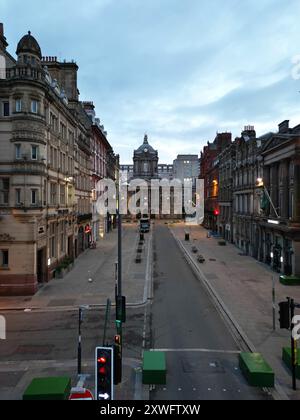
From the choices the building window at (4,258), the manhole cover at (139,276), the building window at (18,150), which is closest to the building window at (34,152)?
the building window at (18,150)

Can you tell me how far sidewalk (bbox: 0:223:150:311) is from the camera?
24014 mm

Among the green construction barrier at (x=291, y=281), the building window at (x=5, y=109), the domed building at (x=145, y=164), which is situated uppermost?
the domed building at (x=145, y=164)

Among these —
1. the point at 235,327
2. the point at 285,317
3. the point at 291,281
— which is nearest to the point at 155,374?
the point at 285,317

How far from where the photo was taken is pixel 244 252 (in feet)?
153

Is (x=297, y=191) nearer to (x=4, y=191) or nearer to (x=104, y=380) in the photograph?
(x=4, y=191)

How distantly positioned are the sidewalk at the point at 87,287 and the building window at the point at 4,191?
740cm

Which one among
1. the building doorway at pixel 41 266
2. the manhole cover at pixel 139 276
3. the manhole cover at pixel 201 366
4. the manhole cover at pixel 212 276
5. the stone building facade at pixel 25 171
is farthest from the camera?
the manhole cover at pixel 139 276

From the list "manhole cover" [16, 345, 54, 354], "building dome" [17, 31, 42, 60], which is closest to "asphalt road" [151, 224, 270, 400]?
"manhole cover" [16, 345, 54, 354]

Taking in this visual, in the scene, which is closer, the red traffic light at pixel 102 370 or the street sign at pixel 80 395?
the red traffic light at pixel 102 370

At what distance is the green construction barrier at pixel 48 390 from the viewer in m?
11.3

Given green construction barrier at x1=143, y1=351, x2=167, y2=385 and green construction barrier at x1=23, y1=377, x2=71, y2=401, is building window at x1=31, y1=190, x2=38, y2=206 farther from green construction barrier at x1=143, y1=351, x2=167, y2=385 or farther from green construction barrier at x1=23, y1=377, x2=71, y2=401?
green construction barrier at x1=143, y1=351, x2=167, y2=385

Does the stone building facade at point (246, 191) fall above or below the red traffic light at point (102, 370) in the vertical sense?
above

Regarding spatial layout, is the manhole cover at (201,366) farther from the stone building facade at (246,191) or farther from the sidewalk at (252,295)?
the stone building facade at (246,191)
